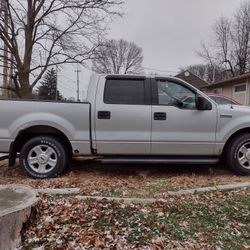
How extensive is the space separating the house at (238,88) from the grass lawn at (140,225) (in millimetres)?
20049

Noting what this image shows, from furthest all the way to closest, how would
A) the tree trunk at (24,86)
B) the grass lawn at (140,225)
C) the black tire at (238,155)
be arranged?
1. the tree trunk at (24,86)
2. the black tire at (238,155)
3. the grass lawn at (140,225)

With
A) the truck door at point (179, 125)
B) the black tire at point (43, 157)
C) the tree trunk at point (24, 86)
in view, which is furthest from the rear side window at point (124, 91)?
the tree trunk at point (24, 86)

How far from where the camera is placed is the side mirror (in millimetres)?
5734

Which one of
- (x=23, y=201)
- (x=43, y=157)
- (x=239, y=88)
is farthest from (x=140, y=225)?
(x=239, y=88)

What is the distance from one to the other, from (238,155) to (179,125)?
3.98 feet

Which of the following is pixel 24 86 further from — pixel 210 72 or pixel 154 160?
pixel 210 72

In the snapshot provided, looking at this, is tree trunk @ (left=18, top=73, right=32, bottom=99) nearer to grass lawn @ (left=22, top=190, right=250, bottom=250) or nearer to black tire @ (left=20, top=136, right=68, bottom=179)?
black tire @ (left=20, top=136, right=68, bottom=179)

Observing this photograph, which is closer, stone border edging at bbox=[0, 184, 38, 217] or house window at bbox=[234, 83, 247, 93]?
stone border edging at bbox=[0, 184, 38, 217]

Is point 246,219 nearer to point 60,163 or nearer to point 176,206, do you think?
point 176,206

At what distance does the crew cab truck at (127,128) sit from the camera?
18.4 ft

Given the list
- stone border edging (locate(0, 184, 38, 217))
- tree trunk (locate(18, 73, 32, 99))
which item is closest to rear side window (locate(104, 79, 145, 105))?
stone border edging (locate(0, 184, 38, 217))

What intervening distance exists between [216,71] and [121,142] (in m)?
48.2

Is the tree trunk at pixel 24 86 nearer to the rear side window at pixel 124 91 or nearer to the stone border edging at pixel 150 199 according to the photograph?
the rear side window at pixel 124 91

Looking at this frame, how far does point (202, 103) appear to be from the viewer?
226 inches
